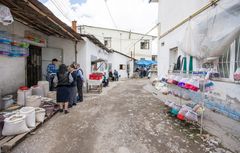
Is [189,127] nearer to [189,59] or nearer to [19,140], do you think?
[189,59]

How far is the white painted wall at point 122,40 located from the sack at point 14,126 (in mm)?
20079

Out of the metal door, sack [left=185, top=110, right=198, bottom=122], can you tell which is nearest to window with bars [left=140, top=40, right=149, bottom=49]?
the metal door

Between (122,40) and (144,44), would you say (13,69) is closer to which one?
(122,40)

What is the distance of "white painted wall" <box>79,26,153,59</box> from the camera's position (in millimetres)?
21594

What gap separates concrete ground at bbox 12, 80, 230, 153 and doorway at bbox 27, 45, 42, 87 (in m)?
3.13

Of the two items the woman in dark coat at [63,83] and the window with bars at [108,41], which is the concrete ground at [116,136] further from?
the window with bars at [108,41]

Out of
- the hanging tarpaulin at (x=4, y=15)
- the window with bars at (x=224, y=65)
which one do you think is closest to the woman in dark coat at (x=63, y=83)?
the hanging tarpaulin at (x=4, y=15)

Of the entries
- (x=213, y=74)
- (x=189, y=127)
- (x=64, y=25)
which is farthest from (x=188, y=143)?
(x=64, y=25)

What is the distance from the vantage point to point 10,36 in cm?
450

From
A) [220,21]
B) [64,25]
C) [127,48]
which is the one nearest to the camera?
[220,21]

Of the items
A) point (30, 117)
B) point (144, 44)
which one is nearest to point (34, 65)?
point (30, 117)

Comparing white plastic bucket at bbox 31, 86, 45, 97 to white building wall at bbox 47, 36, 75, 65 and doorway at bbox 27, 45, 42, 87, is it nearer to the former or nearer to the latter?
doorway at bbox 27, 45, 42, 87

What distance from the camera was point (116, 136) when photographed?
2.87 m

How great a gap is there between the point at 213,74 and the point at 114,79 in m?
12.0
